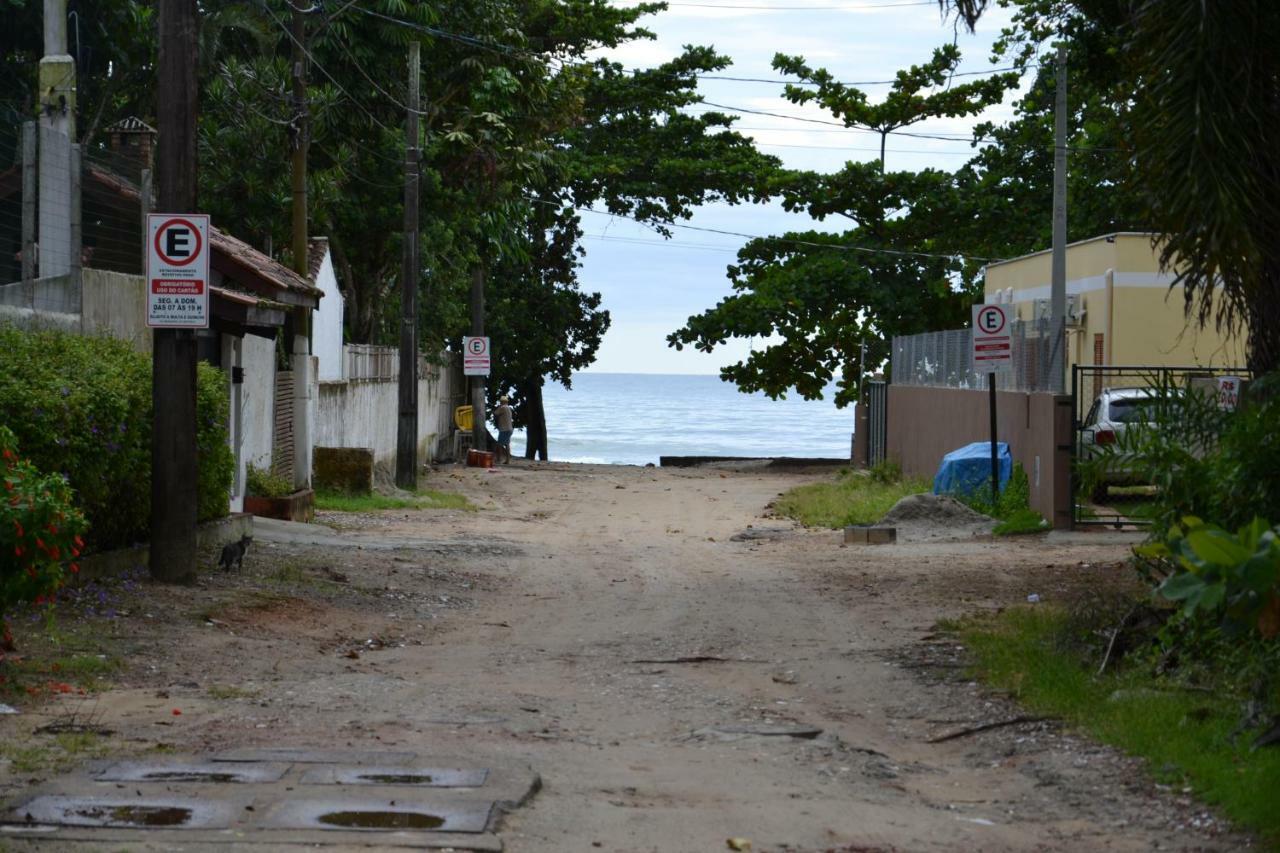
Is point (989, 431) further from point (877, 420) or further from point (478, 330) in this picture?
point (478, 330)

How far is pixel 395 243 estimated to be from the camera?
34969mm

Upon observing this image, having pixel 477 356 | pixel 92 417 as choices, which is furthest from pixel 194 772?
pixel 477 356

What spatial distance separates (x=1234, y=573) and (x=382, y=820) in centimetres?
326

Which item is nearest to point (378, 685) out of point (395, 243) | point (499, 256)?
point (395, 243)

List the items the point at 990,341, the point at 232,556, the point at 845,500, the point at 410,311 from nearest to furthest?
the point at 232,556, the point at 990,341, the point at 845,500, the point at 410,311

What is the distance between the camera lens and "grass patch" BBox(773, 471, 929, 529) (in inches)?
926

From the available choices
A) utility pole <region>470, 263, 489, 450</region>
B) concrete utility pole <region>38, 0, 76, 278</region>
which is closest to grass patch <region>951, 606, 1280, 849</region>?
concrete utility pole <region>38, 0, 76, 278</region>

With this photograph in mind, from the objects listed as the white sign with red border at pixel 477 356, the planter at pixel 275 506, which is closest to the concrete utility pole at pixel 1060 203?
the planter at pixel 275 506

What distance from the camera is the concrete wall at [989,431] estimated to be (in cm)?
2042

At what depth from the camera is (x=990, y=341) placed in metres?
21.6

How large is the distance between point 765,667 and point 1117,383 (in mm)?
16840

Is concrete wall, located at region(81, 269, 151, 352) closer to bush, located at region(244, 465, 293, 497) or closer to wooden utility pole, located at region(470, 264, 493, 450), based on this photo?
bush, located at region(244, 465, 293, 497)

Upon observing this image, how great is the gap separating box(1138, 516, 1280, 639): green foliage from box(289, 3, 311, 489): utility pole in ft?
61.2

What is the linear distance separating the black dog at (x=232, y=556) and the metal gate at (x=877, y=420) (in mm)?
23618
